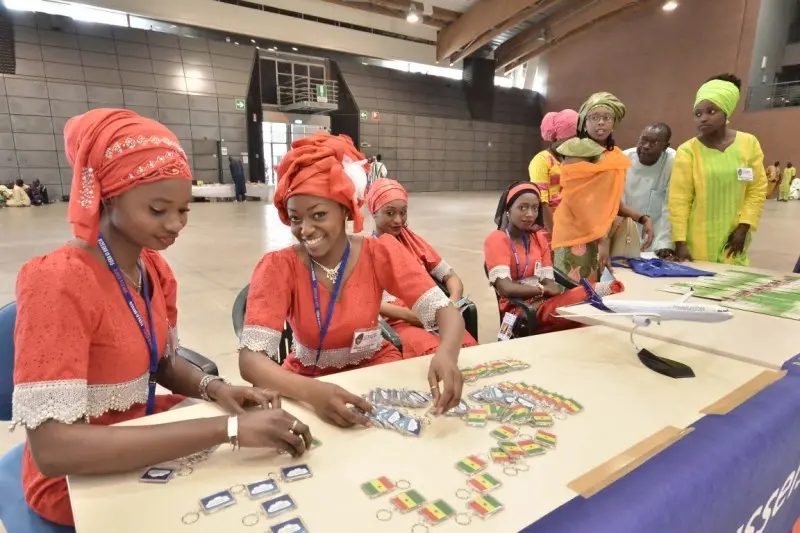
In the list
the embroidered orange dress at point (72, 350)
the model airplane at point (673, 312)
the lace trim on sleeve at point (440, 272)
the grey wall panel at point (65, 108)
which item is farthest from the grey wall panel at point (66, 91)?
the model airplane at point (673, 312)

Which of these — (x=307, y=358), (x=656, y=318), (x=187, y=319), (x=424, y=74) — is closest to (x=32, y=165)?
(x=187, y=319)

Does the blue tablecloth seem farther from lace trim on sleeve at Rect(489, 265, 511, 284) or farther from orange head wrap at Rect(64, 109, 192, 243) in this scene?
lace trim on sleeve at Rect(489, 265, 511, 284)

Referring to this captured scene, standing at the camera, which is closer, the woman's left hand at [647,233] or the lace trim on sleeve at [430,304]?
the lace trim on sleeve at [430,304]

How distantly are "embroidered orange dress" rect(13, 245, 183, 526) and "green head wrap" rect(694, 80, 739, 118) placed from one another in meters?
2.91

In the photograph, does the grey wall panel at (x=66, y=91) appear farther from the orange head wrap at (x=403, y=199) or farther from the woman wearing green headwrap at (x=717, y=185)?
the woman wearing green headwrap at (x=717, y=185)

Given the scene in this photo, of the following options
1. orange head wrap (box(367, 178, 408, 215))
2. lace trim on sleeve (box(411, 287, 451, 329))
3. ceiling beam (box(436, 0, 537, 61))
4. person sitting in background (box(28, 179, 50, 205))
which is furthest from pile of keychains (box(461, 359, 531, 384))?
person sitting in background (box(28, 179, 50, 205))

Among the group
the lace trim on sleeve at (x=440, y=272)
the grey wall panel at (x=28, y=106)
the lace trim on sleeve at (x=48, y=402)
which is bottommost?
the lace trim on sleeve at (x=440, y=272)

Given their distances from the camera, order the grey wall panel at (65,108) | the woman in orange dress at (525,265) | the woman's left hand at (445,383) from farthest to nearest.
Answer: the grey wall panel at (65,108)
the woman in orange dress at (525,265)
the woman's left hand at (445,383)

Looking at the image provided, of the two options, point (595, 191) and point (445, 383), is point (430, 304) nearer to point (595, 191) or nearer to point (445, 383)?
point (445, 383)

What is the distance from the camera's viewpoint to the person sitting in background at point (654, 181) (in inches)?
120

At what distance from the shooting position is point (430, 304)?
1431 mm

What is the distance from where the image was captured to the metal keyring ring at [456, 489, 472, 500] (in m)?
0.78

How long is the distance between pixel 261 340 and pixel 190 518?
0.56m

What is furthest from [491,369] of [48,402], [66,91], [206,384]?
[66,91]
